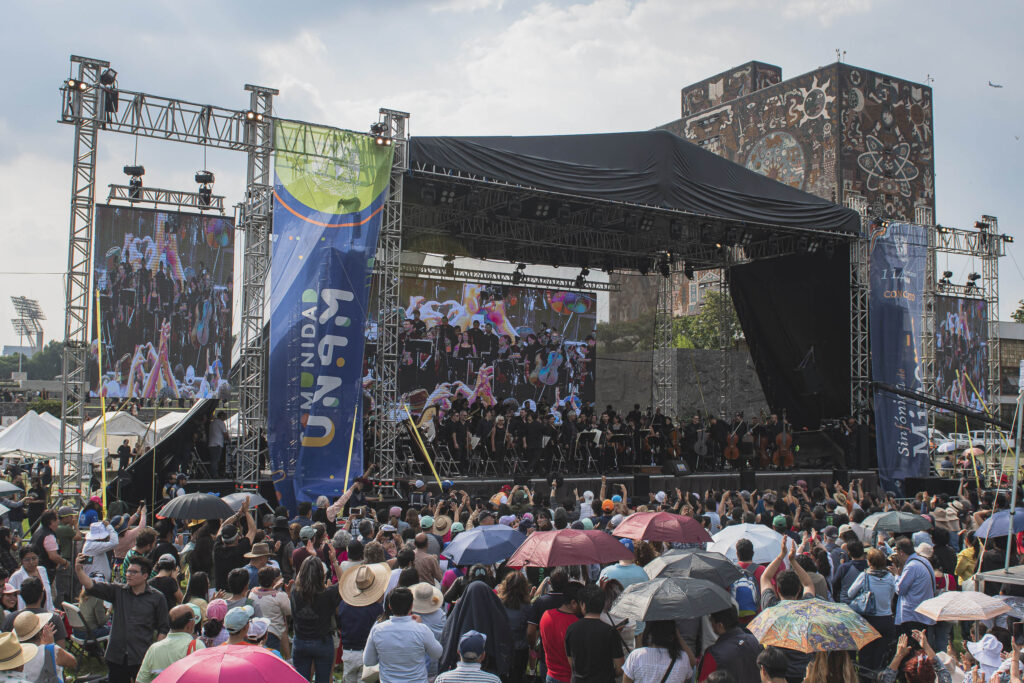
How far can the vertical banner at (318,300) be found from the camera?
14.4 meters

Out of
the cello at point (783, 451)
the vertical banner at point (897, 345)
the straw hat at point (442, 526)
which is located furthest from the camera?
the cello at point (783, 451)

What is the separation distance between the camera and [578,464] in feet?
65.7

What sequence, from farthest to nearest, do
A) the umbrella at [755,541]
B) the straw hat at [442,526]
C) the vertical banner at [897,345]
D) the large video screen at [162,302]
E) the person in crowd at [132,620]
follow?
the vertical banner at [897,345] → the large video screen at [162,302] → the straw hat at [442,526] → the umbrella at [755,541] → the person in crowd at [132,620]

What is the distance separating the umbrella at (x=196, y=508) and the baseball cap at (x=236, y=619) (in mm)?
3892

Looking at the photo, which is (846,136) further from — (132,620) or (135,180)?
(132,620)

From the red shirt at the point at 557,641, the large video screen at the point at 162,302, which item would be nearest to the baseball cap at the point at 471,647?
the red shirt at the point at 557,641

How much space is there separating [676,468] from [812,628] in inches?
612

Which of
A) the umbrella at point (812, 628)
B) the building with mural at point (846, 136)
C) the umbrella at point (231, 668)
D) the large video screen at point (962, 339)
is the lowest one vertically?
the umbrella at point (812, 628)

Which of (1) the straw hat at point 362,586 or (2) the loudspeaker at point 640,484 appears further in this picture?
(2) the loudspeaker at point 640,484

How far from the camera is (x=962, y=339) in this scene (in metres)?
26.0

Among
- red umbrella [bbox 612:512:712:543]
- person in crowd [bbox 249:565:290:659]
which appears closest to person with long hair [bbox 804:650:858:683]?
red umbrella [bbox 612:512:712:543]

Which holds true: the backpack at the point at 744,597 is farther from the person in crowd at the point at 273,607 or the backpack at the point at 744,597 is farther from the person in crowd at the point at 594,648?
the person in crowd at the point at 273,607

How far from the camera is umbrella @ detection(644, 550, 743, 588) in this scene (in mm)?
5586

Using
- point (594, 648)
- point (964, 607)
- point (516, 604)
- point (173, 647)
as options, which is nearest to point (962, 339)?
point (964, 607)
